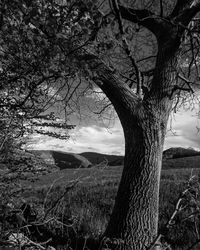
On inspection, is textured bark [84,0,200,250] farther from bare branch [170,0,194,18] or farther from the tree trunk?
bare branch [170,0,194,18]

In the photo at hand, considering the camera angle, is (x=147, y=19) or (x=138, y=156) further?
(x=147, y=19)

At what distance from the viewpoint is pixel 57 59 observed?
12.0 feet

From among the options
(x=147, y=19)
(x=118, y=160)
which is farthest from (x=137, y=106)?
(x=118, y=160)

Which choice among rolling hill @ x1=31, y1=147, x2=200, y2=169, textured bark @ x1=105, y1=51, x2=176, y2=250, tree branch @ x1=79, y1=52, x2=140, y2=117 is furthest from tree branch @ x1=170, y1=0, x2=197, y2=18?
rolling hill @ x1=31, y1=147, x2=200, y2=169

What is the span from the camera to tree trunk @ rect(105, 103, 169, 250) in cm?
540

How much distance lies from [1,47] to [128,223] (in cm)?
404

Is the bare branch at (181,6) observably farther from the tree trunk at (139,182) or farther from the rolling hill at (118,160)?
the rolling hill at (118,160)

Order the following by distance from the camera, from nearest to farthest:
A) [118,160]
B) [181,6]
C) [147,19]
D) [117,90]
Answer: [117,90], [181,6], [147,19], [118,160]

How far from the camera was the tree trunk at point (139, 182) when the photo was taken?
540 centimetres

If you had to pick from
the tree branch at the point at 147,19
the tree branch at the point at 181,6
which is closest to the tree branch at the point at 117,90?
the tree branch at the point at 147,19

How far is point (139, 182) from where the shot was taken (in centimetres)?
555

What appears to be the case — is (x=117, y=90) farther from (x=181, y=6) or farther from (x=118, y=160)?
(x=118, y=160)

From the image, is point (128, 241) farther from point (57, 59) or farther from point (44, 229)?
point (57, 59)

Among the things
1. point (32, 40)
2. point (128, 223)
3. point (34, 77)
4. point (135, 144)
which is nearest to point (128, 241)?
point (128, 223)
